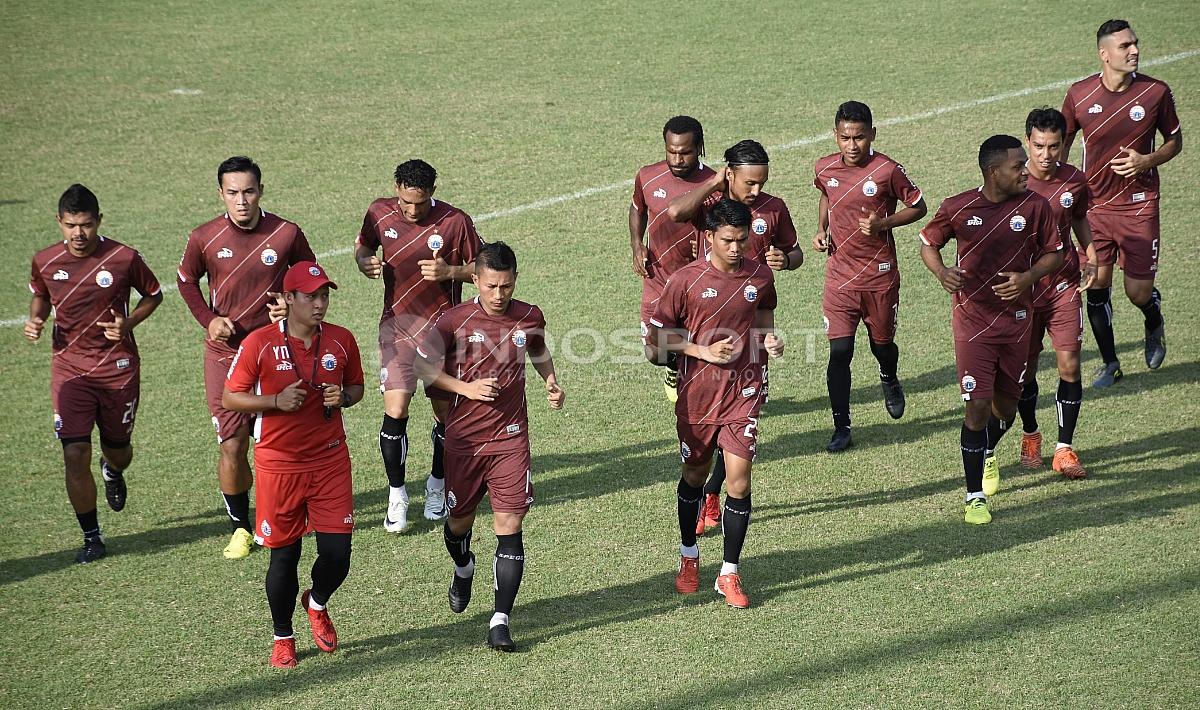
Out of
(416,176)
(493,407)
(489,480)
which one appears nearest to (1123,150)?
(416,176)

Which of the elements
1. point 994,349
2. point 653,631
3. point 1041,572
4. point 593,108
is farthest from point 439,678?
point 593,108

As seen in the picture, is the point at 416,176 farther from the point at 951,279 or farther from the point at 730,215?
the point at 951,279

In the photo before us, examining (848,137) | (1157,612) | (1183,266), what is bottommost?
(1157,612)

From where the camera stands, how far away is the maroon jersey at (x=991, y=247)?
27.1ft

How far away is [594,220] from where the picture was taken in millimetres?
15484

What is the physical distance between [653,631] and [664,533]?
1395 millimetres

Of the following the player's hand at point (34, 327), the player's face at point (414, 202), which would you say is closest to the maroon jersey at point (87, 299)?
the player's hand at point (34, 327)

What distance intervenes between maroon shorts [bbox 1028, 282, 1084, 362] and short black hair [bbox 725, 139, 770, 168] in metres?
2.38

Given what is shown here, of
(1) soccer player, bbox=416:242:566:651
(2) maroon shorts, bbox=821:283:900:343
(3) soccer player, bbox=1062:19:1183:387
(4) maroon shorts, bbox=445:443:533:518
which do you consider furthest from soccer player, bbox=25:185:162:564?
(3) soccer player, bbox=1062:19:1183:387

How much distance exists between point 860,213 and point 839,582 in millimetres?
3253

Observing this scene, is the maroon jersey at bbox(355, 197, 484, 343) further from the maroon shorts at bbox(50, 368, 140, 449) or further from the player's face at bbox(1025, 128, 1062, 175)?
the player's face at bbox(1025, 128, 1062, 175)

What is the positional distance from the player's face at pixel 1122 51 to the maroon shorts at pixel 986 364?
3.00 m

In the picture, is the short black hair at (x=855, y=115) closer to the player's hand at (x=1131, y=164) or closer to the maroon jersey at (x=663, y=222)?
the maroon jersey at (x=663, y=222)

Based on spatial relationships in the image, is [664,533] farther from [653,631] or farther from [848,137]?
[848,137]
